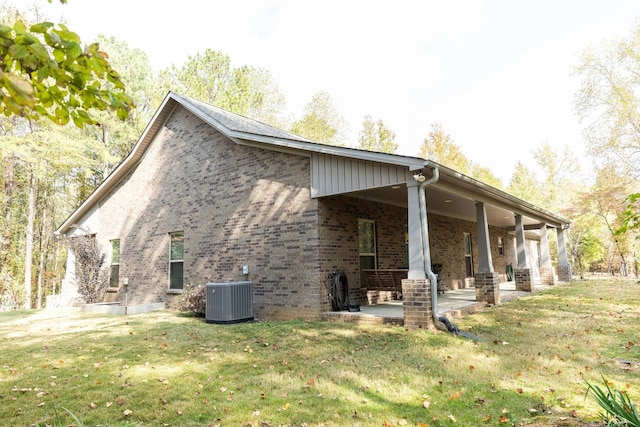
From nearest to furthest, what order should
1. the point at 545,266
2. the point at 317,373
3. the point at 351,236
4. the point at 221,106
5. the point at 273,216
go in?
1. the point at 317,373
2. the point at 273,216
3. the point at 351,236
4. the point at 545,266
5. the point at 221,106

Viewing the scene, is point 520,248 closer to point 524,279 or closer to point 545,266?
point 524,279

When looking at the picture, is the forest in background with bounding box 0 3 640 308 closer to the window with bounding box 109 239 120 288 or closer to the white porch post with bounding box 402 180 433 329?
the window with bounding box 109 239 120 288

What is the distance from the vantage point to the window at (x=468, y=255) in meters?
16.5

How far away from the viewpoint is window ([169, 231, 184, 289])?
468 inches

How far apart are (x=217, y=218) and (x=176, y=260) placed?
241 cm

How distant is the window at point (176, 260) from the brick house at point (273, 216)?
1.3 inches

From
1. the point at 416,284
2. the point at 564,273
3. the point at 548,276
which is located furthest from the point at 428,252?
the point at 564,273

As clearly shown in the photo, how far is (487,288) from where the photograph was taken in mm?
10250

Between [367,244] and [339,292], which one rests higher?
[367,244]

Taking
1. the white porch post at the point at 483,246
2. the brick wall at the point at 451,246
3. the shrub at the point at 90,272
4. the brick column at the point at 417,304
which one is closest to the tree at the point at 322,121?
the brick wall at the point at 451,246

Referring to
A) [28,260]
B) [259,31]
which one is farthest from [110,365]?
[28,260]

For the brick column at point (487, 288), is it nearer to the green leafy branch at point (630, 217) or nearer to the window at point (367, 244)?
the window at point (367, 244)

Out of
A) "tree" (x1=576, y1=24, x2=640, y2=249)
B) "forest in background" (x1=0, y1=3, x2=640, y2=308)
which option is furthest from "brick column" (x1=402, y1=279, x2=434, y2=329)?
"tree" (x1=576, y1=24, x2=640, y2=249)

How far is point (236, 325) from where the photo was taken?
839cm
